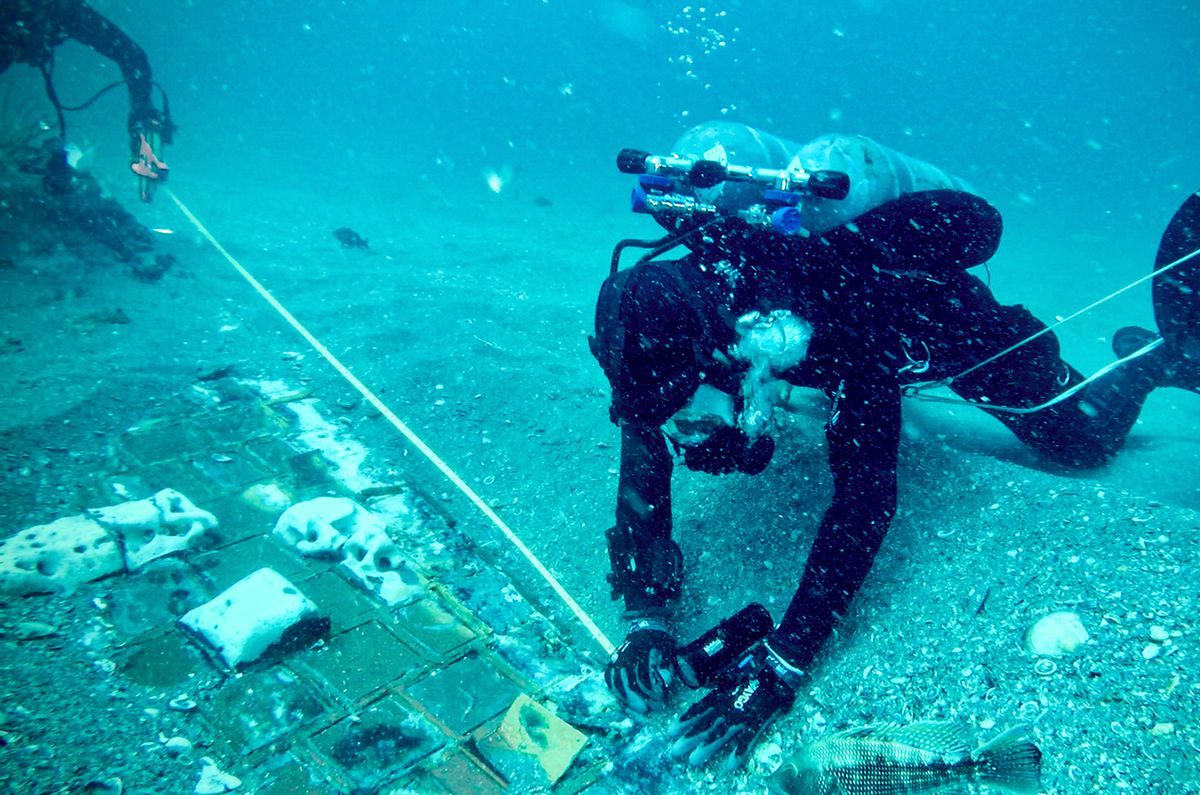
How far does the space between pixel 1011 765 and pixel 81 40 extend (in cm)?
1233

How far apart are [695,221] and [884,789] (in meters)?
2.28

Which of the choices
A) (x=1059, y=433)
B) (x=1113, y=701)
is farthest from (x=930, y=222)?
(x=1113, y=701)

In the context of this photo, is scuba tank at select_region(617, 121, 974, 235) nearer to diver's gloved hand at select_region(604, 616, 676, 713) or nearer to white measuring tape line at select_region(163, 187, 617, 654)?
diver's gloved hand at select_region(604, 616, 676, 713)

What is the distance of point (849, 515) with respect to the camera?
2551mm

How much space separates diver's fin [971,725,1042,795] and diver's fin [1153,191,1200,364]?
3.24m

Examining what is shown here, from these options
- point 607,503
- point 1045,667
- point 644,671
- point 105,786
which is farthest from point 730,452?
point 105,786

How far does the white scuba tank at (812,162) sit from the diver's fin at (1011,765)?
2.15 meters

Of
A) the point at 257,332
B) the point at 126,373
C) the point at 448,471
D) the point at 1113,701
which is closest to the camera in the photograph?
the point at 1113,701

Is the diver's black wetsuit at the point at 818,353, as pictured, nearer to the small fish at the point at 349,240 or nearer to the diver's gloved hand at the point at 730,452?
the diver's gloved hand at the point at 730,452

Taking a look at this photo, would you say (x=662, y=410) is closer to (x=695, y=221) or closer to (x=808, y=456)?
(x=695, y=221)

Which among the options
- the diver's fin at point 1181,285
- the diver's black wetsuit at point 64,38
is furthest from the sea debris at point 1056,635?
the diver's black wetsuit at point 64,38

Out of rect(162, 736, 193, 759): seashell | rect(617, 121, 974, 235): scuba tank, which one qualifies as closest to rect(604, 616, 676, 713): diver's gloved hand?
rect(162, 736, 193, 759): seashell

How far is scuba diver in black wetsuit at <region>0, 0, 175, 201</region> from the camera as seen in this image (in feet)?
24.7

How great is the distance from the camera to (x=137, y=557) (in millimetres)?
2861
